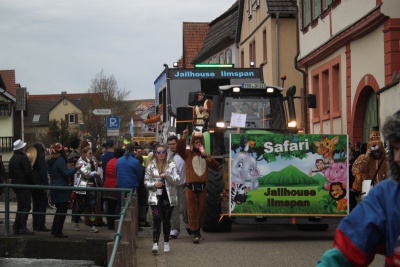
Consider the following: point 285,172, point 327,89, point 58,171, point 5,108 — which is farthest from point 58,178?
point 5,108

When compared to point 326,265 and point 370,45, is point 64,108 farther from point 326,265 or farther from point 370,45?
point 326,265

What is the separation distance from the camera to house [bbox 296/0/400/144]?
2020cm

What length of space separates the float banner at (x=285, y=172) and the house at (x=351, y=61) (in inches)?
139

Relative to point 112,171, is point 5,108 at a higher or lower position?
higher

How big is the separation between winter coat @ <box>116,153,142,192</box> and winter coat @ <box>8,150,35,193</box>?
6.40 ft

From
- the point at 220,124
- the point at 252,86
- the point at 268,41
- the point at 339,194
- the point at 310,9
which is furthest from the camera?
the point at 268,41

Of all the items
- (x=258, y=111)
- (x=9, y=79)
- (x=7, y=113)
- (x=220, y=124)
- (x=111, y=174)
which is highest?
(x=9, y=79)

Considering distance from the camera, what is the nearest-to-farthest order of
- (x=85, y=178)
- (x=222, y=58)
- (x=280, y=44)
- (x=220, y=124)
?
1. (x=220, y=124)
2. (x=85, y=178)
3. (x=280, y=44)
4. (x=222, y=58)

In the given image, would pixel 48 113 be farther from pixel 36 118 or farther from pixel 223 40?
pixel 223 40

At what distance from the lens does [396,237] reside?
3.29 m

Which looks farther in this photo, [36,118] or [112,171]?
[36,118]

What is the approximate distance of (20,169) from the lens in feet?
47.5

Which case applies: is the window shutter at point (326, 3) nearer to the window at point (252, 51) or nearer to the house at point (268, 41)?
the house at point (268, 41)

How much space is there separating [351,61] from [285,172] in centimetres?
1090
